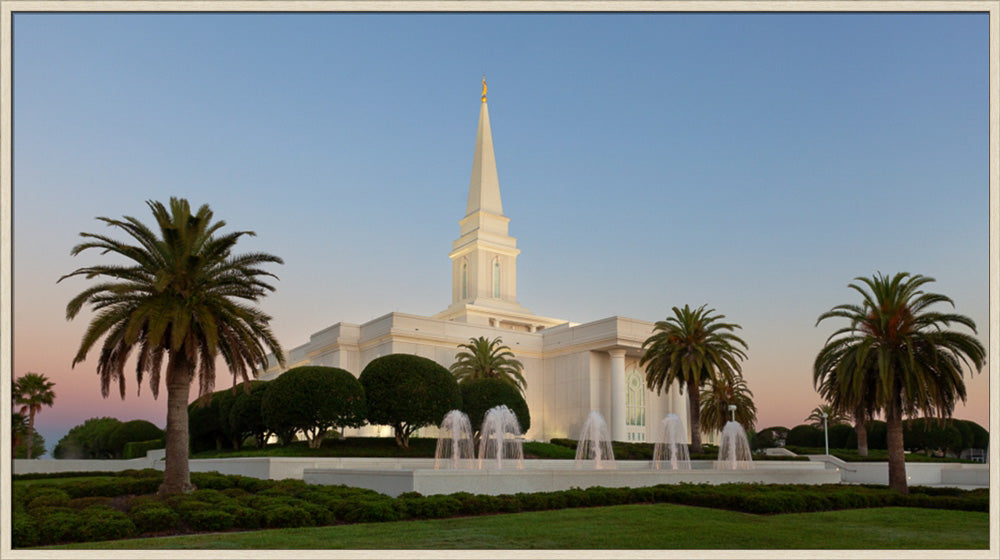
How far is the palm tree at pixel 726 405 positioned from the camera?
169ft

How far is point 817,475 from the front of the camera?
2592 cm

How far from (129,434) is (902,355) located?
147 ft

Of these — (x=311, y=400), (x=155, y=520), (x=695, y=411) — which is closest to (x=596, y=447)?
(x=695, y=411)

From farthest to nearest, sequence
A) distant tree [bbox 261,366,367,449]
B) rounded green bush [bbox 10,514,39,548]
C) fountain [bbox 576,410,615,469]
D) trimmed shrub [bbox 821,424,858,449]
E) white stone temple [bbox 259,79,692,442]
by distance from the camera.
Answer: trimmed shrub [bbox 821,424,858,449] < white stone temple [bbox 259,79,692,442] < fountain [bbox 576,410,615,469] < distant tree [bbox 261,366,367,449] < rounded green bush [bbox 10,514,39,548]

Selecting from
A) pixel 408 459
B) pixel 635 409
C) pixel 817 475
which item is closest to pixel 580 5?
pixel 817 475

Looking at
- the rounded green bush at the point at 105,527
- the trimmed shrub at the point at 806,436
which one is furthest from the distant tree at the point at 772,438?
the rounded green bush at the point at 105,527

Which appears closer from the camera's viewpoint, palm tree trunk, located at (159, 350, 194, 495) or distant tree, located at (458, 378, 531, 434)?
palm tree trunk, located at (159, 350, 194, 495)

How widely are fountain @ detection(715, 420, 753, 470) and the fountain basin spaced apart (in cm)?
585

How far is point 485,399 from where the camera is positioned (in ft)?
119

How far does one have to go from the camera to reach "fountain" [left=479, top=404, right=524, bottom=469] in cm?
3200

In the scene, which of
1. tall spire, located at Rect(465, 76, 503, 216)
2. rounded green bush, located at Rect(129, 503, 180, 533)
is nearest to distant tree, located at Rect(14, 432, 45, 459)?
tall spire, located at Rect(465, 76, 503, 216)

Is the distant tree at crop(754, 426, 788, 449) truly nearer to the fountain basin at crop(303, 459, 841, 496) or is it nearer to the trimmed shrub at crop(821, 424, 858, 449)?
the trimmed shrub at crop(821, 424, 858, 449)

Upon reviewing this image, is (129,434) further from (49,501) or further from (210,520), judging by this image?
(210,520)

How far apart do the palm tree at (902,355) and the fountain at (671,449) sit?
27.7ft
